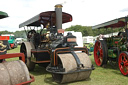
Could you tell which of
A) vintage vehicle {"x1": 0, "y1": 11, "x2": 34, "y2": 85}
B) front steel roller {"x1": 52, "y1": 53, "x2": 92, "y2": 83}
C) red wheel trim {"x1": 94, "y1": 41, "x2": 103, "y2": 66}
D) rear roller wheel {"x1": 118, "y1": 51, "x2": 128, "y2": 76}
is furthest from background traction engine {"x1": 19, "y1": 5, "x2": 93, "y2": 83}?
red wheel trim {"x1": 94, "y1": 41, "x2": 103, "y2": 66}

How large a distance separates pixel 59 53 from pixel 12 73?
1.70m

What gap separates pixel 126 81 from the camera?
3926 mm

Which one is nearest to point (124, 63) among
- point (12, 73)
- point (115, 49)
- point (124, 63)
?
point (124, 63)

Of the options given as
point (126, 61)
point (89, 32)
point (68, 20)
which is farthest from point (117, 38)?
point (89, 32)

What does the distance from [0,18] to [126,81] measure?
3.38 m

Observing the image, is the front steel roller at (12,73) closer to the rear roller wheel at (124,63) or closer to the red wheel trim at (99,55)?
the rear roller wheel at (124,63)

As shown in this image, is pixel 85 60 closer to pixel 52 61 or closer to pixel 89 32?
pixel 52 61

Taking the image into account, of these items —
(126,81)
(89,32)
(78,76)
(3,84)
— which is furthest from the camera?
(89,32)

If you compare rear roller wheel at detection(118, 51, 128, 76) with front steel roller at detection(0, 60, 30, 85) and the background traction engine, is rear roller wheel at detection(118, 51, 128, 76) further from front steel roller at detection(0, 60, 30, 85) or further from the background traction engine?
front steel roller at detection(0, 60, 30, 85)

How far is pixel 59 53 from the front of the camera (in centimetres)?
395

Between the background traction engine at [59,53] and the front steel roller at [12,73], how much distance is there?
1038mm

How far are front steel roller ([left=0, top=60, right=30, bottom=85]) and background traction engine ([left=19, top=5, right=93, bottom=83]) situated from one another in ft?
3.40

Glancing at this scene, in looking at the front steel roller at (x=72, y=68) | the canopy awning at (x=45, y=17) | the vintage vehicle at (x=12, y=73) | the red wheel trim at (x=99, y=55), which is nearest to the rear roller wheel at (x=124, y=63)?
the red wheel trim at (x=99, y=55)

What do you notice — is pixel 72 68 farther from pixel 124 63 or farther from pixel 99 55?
pixel 99 55
